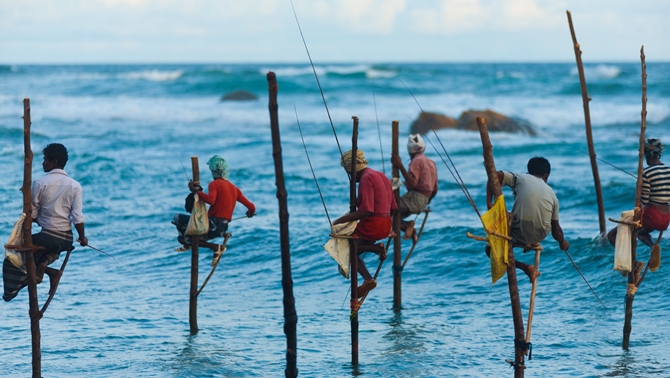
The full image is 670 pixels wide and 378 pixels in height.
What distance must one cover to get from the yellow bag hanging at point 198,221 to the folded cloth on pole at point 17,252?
1.58 metres

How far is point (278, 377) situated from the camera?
7.00m

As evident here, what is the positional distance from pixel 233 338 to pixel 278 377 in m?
1.29

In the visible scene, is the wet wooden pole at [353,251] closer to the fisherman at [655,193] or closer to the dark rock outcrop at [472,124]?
the fisherman at [655,193]

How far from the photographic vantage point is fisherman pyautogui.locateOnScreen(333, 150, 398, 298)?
6750 mm

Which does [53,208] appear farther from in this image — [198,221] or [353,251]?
[353,251]

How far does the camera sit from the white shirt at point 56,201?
6.43m

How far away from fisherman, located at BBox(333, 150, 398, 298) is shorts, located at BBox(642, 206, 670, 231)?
2.39 metres

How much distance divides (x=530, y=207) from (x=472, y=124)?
21252 mm

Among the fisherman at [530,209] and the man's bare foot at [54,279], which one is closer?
the fisherman at [530,209]

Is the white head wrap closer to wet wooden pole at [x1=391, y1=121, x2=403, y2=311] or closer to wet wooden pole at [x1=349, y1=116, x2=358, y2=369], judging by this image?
wet wooden pole at [x1=391, y1=121, x2=403, y2=311]

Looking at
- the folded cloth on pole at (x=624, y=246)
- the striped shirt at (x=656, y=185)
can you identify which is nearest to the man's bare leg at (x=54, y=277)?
the folded cloth on pole at (x=624, y=246)

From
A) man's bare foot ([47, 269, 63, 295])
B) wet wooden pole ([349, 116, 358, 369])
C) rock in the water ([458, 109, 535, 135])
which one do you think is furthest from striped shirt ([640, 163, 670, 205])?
rock in the water ([458, 109, 535, 135])

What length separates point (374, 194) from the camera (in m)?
6.85

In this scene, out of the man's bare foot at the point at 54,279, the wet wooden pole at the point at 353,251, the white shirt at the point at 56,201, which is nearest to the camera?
the white shirt at the point at 56,201
